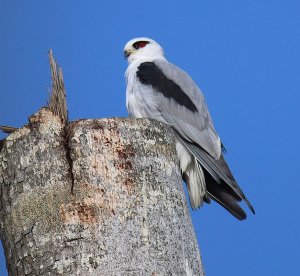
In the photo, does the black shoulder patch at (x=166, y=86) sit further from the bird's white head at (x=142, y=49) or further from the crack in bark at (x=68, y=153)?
the crack in bark at (x=68, y=153)

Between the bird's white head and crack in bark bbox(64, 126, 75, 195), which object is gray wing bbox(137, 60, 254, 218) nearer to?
the bird's white head

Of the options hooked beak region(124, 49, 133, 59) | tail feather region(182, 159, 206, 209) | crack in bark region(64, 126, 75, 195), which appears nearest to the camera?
crack in bark region(64, 126, 75, 195)

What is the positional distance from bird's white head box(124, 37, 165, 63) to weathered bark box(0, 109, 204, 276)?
3.46 metres

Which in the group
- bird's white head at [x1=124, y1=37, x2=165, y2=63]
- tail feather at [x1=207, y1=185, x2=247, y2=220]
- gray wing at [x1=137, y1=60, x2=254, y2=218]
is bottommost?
tail feather at [x1=207, y1=185, x2=247, y2=220]

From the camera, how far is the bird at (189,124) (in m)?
5.15

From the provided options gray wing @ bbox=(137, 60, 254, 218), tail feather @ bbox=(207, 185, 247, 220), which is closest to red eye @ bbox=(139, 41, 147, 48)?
gray wing @ bbox=(137, 60, 254, 218)

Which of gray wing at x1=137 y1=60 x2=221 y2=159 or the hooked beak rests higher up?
the hooked beak

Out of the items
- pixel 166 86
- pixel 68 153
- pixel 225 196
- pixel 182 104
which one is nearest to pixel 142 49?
pixel 166 86

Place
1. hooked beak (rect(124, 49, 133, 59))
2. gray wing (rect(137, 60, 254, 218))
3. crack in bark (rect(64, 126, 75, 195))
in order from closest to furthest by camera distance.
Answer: crack in bark (rect(64, 126, 75, 195)), gray wing (rect(137, 60, 254, 218)), hooked beak (rect(124, 49, 133, 59))

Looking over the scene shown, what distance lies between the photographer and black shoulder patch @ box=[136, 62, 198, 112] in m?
5.65

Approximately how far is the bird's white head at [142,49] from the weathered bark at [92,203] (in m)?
3.46

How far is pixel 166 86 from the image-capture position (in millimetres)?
5711

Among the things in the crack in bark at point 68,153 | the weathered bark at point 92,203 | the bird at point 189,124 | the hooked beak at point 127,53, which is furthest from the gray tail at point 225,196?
the hooked beak at point 127,53

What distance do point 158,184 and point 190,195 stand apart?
1971 mm
